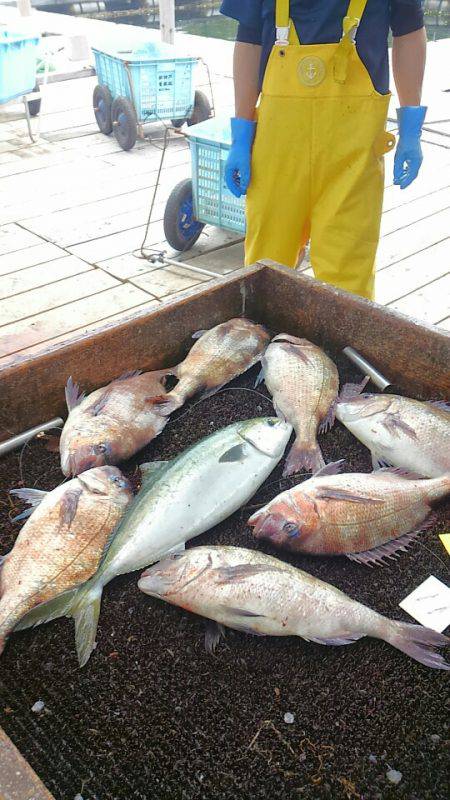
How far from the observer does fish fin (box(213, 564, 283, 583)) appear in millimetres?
1486

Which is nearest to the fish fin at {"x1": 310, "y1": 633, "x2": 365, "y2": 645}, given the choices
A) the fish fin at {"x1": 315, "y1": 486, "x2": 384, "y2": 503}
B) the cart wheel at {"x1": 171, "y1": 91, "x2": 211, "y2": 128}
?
the fish fin at {"x1": 315, "y1": 486, "x2": 384, "y2": 503}

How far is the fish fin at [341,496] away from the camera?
1.66 metres

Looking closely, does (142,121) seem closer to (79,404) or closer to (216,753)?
(79,404)

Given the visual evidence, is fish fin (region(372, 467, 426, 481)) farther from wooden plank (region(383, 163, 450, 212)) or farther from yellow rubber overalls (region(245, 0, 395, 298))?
wooden plank (region(383, 163, 450, 212))

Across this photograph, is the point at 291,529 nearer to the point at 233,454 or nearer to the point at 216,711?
the point at 233,454

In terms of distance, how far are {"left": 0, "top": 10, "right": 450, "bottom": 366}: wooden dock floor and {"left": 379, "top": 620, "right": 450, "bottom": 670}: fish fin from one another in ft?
6.91

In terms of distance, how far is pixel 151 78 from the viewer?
5.37 metres

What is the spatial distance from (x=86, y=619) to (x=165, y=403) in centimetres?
75

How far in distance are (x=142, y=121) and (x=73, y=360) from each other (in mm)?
4305

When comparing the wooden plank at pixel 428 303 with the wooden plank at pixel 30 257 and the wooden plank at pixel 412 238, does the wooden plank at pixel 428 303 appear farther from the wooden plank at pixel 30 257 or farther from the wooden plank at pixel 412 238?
the wooden plank at pixel 30 257

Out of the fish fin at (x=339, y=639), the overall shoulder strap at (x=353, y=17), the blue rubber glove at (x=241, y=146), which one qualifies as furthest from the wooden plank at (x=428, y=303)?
the fish fin at (x=339, y=639)

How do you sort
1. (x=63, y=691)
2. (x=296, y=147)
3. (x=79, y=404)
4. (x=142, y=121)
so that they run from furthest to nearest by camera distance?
(x=142, y=121) < (x=296, y=147) < (x=79, y=404) < (x=63, y=691)

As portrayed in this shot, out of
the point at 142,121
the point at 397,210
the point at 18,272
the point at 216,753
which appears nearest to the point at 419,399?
the point at 216,753

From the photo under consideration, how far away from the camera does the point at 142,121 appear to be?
5.63 metres
